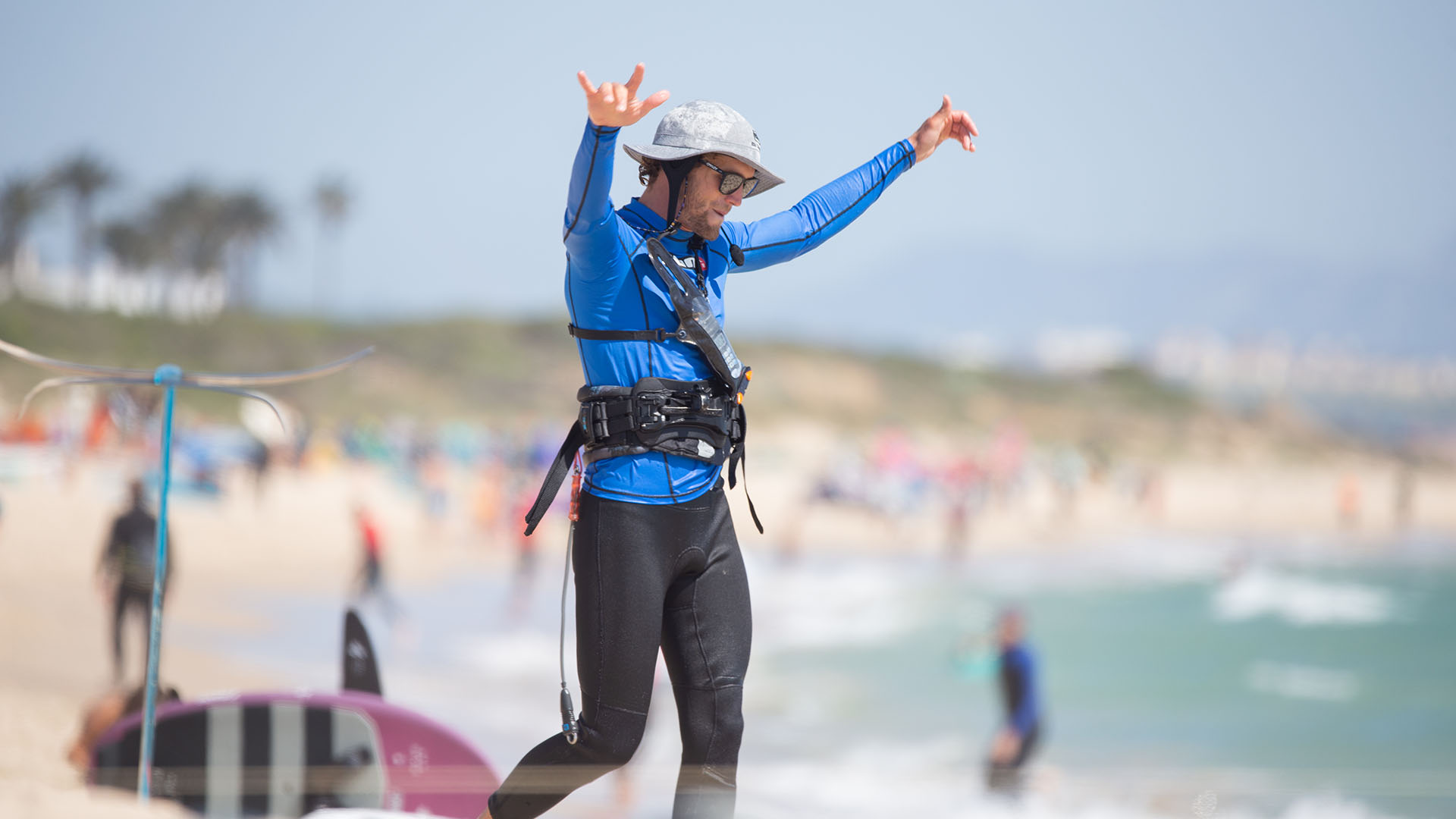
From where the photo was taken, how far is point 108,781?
379 cm

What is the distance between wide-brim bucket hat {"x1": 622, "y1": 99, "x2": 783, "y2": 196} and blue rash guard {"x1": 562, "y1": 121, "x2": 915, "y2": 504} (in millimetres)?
151

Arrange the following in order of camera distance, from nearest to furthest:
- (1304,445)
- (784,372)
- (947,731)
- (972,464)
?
(947,731), (972,464), (784,372), (1304,445)

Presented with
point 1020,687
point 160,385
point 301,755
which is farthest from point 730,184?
point 1020,687

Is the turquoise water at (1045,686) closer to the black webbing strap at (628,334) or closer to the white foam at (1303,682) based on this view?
the white foam at (1303,682)

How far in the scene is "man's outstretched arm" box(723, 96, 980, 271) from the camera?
2.78m

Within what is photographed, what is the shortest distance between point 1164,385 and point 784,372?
88.0ft

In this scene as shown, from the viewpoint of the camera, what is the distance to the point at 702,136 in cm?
247

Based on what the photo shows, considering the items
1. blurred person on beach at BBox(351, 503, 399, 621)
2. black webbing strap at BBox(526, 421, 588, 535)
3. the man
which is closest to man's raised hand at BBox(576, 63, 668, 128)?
the man

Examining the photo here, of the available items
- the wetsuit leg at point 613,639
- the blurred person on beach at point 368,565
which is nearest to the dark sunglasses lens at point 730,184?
the wetsuit leg at point 613,639

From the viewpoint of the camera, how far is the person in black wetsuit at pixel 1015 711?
27.2ft

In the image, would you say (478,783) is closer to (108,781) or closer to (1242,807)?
A: (108,781)

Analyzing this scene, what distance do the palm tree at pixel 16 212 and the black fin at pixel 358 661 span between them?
51.2 m

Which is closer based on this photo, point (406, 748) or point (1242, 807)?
point (406, 748)

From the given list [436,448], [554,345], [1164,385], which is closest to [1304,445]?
[1164,385]
